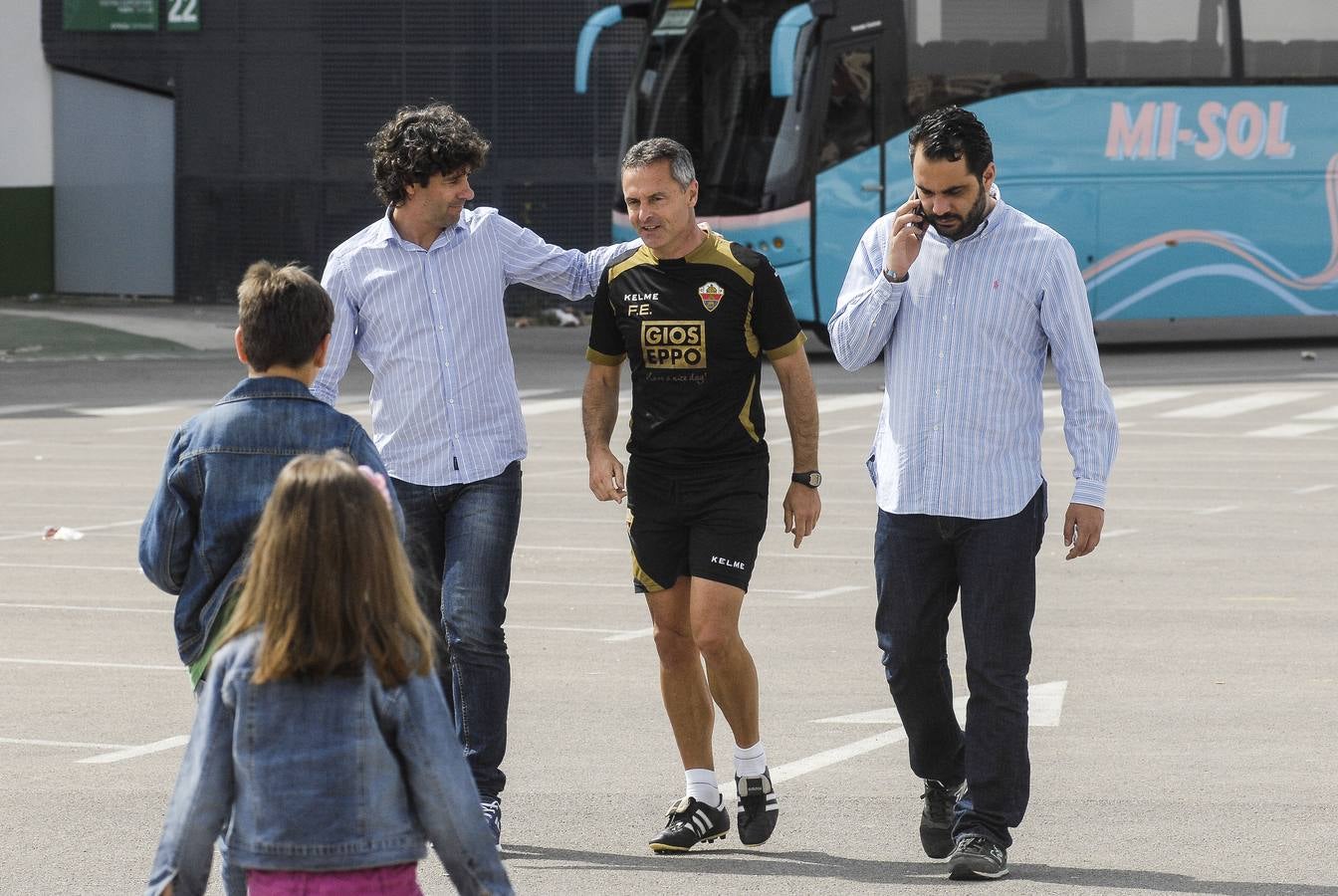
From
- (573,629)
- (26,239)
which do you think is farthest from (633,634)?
(26,239)

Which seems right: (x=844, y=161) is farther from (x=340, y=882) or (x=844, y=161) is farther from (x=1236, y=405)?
(x=340, y=882)

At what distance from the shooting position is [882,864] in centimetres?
595

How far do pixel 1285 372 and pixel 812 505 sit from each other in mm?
18579

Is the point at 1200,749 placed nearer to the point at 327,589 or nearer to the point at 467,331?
the point at 467,331

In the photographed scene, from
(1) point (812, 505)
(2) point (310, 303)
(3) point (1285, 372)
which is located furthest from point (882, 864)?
(3) point (1285, 372)

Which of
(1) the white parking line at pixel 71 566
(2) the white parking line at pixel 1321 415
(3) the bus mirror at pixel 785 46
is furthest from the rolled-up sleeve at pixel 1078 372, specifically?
(3) the bus mirror at pixel 785 46

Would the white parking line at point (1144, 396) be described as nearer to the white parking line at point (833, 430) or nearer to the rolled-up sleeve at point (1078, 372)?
the white parking line at point (833, 430)

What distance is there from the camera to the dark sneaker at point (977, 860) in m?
5.73

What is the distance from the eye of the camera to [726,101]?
78.3ft

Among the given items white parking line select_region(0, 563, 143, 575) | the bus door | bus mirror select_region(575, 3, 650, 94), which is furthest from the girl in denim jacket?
bus mirror select_region(575, 3, 650, 94)

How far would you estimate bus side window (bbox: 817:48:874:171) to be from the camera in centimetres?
2372

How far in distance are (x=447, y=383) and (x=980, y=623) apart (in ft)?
5.04

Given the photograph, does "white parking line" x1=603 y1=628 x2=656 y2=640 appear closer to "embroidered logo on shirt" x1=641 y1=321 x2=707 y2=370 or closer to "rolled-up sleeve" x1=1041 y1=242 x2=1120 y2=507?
"embroidered logo on shirt" x1=641 y1=321 x2=707 y2=370

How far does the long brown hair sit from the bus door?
20327 millimetres
